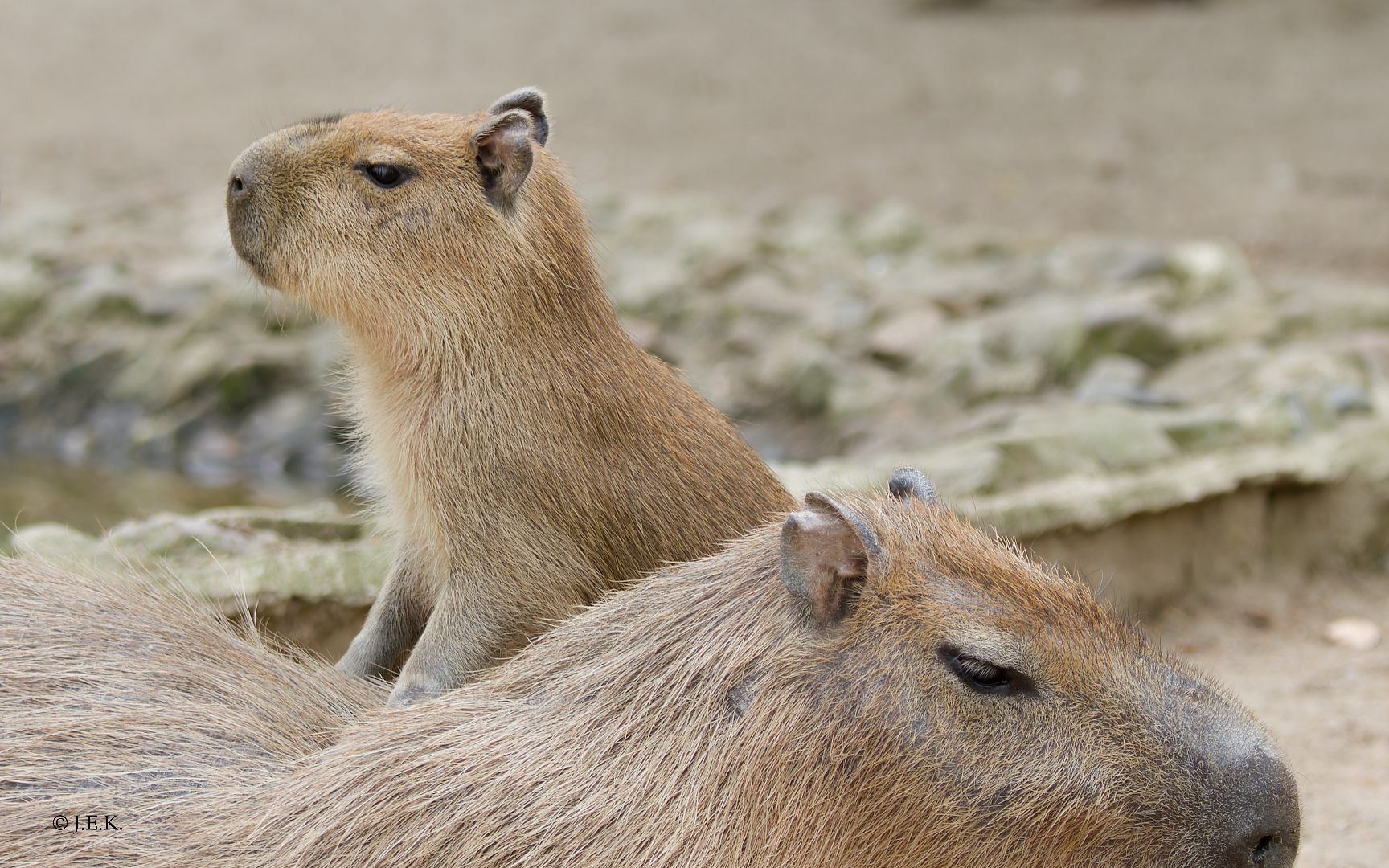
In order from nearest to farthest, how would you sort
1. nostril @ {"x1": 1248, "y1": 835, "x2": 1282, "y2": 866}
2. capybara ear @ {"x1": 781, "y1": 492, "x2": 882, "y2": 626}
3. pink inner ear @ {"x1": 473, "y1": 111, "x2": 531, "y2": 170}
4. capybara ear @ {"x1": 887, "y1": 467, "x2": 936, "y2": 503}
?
nostril @ {"x1": 1248, "y1": 835, "x2": 1282, "y2": 866}, capybara ear @ {"x1": 781, "y1": 492, "x2": 882, "y2": 626}, capybara ear @ {"x1": 887, "y1": 467, "x2": 936, "y2": 503}, pink inner ear @ {"x1": 473, "y1": 111, "x2": 531, "y2": 170}

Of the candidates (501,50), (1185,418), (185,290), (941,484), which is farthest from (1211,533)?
(501,50)

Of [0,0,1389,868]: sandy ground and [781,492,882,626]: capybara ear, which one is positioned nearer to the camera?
[781,492,882,626]: capybara ear

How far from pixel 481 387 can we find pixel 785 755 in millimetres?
1056

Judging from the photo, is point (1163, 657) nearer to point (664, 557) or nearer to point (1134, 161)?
point (664, 557)

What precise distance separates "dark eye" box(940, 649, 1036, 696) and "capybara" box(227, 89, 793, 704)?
77 centimetres

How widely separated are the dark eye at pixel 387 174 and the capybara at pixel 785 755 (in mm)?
1117

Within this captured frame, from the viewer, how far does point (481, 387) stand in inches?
106

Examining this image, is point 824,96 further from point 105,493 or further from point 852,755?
point 852,755

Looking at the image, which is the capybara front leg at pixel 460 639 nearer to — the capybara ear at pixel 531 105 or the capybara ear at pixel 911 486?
the capybara ear at pixel 911 486

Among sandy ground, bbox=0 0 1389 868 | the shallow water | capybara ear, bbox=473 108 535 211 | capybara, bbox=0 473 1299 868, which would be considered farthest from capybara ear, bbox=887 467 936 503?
sandy ground, bbox=0 0 1389 868

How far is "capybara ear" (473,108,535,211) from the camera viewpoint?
9.01ft

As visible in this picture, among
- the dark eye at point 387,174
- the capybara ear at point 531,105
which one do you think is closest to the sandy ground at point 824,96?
the capybara ear at point 531,105

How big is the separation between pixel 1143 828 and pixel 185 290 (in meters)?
7.52

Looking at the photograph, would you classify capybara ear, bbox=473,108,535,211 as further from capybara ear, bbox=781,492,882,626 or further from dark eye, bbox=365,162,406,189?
capybara ear, bbox=781,492,882,626
